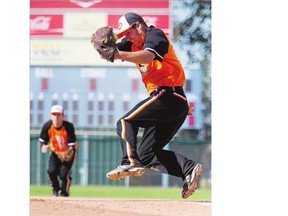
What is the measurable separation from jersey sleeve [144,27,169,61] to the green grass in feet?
21.7

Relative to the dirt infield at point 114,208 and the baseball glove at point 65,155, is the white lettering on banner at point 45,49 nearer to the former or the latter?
the baseball glove at point 65,155

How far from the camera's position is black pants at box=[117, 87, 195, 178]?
5.93 meters

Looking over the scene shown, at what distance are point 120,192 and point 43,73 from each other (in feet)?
8.85

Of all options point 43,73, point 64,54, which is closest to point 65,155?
point 64,54

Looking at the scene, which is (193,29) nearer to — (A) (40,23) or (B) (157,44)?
(A) (40,23)

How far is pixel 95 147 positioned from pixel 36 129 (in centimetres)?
163

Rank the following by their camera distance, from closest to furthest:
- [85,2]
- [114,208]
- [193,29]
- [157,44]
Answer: [157,44]
[114,208]
[193,29]
[85,2]

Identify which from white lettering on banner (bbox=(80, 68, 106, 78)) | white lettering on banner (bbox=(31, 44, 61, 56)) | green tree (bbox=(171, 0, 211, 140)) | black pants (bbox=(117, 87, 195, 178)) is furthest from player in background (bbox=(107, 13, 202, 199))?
white lettering on banner (bbox=(80, 68, 106, 78))

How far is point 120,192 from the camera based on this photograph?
45.5 ft

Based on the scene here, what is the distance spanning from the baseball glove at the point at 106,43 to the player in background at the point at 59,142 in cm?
406
